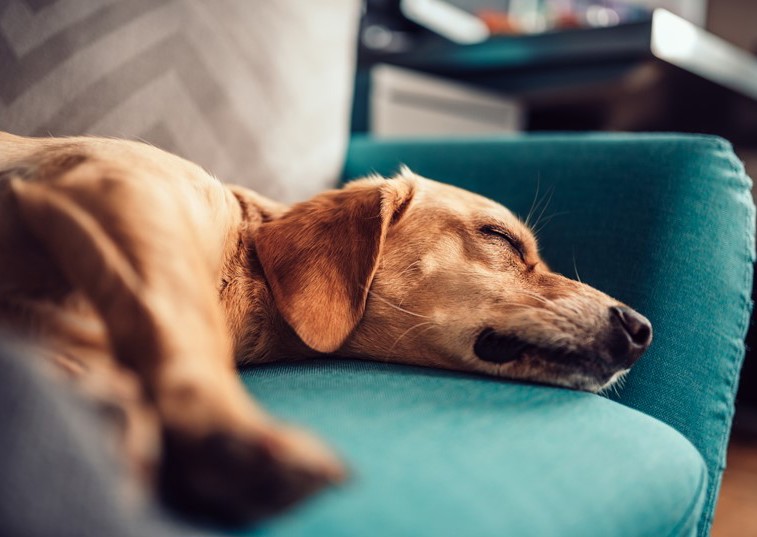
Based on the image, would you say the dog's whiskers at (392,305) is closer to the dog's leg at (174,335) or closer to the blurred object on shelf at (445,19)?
the dog's leg at (174,335)

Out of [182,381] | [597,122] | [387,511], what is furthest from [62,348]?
[597,122]

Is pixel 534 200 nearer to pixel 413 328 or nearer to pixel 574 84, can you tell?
pixel 413 328

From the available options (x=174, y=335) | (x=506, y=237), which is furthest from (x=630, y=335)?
(x=174, y=335)

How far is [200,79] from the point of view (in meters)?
1.68

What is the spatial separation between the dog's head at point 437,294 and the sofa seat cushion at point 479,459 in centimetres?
11

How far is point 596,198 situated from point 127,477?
123 cm

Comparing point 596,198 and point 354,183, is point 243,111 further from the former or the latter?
point 596,198

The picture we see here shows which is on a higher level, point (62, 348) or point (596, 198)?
point (596, 198)

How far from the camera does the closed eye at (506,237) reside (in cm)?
142

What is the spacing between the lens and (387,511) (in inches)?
25.5

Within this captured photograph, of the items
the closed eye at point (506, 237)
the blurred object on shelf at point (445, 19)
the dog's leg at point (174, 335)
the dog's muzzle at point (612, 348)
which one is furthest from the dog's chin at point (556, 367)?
the blurred object on shelf at point (445, 19)

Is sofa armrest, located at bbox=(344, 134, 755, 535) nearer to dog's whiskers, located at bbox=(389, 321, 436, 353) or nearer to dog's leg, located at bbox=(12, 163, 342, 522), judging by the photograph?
dog's whiskers, located at bbox=(389, 321, 436, 353)

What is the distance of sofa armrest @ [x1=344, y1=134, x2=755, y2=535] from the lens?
1259 millimetres

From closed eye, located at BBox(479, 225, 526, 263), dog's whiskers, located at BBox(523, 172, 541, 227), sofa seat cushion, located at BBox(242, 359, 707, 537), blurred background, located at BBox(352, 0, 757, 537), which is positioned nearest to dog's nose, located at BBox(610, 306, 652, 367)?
sofa seat cushion, located at BBox(242, 359, 707, 537)
